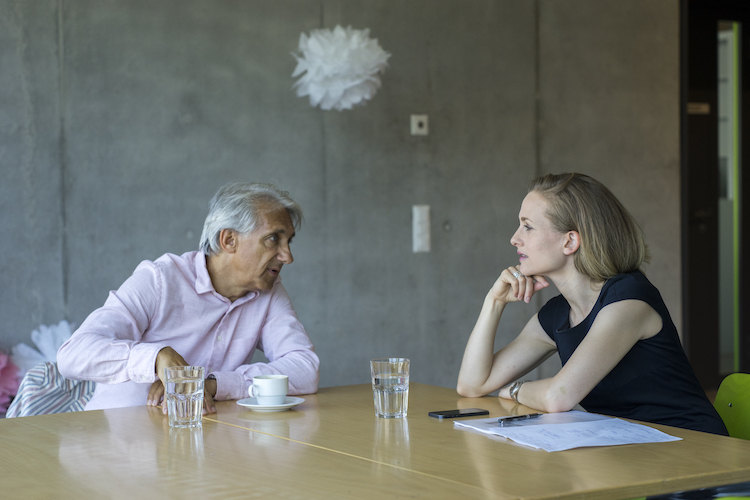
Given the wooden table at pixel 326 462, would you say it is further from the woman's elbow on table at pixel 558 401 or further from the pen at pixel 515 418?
the woman's elbow on table at pixel 558 401

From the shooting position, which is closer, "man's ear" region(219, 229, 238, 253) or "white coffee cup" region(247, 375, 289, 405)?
"white coffee cup" region(247, 375, 289, 405)

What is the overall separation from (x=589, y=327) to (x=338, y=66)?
1972mm

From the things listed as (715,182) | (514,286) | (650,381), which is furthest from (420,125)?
(715,182)

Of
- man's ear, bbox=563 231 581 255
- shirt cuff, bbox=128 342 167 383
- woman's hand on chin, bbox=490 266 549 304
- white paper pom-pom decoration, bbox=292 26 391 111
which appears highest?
white paper pom-pom decoration, bbox=292 26 391 111

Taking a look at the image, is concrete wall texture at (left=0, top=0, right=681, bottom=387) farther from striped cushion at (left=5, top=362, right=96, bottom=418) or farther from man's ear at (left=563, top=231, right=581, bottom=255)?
man's ear at (left=563, top=231, right=581, bottom=255)

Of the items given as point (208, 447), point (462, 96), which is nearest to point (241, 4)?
point (462, 96)

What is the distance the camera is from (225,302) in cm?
264

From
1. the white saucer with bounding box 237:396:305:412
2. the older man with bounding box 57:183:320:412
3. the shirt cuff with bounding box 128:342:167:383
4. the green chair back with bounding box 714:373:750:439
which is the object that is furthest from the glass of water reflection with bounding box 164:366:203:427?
the green chair back with bounding box 714:373:750:439

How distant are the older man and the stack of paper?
30.2 inches

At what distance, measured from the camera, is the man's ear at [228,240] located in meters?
2.64

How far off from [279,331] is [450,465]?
4.22 feet

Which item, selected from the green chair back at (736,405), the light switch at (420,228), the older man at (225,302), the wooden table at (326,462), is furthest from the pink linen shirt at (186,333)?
the light switch at (420,228)

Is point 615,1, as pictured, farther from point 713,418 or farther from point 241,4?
point 713,418

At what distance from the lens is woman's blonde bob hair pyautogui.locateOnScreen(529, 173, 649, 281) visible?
2.16m
